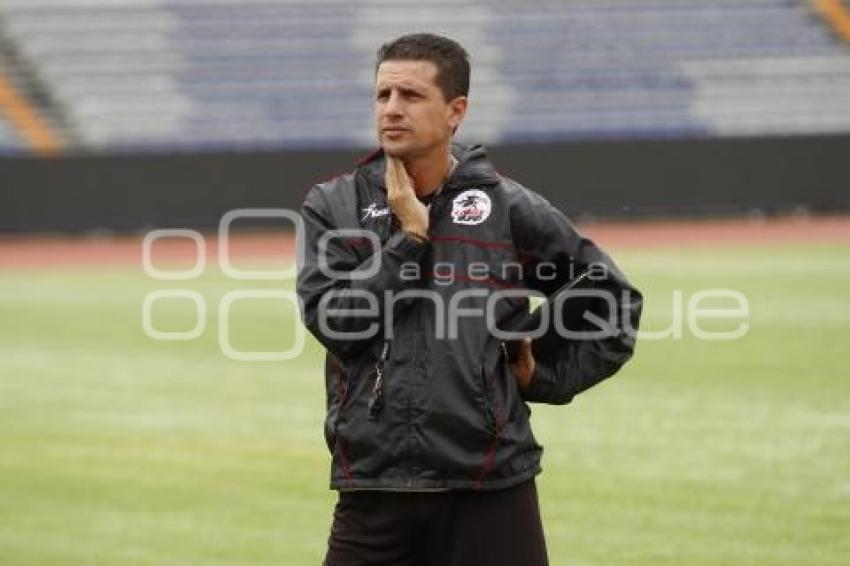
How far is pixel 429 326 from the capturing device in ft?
13.5

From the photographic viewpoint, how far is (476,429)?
4.10 m

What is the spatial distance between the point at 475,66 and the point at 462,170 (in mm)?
26773

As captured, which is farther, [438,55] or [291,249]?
[291,249]

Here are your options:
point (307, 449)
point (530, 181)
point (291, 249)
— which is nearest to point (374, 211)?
point (307, 449)

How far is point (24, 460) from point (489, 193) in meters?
6.38

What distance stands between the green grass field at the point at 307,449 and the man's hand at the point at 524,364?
11.3 feet

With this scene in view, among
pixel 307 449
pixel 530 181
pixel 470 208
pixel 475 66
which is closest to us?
pixel 470 208

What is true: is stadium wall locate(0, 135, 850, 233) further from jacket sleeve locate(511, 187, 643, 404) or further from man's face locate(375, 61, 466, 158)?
man's face locate(375, 61, 466, 158)

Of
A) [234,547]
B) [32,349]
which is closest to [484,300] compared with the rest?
[234,547]

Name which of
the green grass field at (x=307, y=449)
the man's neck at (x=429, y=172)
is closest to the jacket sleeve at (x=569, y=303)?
the man's neck at (x=429, y=172)

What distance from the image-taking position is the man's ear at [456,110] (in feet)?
13.9

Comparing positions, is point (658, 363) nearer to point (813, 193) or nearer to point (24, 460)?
point (24, 460)

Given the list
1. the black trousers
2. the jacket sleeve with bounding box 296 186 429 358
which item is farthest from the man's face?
the black trousers

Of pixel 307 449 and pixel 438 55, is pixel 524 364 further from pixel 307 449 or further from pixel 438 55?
pixel 307 449
